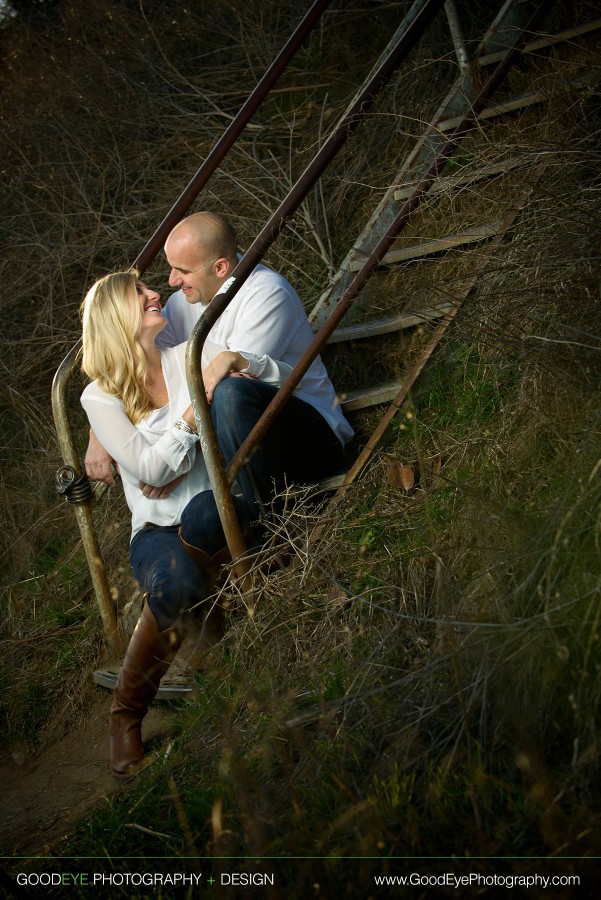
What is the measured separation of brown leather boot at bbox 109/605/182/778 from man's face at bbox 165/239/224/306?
4.51 ft

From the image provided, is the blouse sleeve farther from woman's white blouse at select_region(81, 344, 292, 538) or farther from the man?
the man

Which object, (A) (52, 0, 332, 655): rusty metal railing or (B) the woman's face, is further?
(A) (52, 0, 332, 655): rusty metal railing

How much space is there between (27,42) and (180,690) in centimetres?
561

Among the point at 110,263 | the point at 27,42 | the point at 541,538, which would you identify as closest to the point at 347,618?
the point at 541,538

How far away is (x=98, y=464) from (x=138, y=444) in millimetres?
361

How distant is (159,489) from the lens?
334 centimetres

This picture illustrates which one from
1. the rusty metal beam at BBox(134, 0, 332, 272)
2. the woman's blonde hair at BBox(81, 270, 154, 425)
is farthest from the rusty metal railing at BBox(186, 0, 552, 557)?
the rusty metal beam at BBox(134, 0, 332, 272)

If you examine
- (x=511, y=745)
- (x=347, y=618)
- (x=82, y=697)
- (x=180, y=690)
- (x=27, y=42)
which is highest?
(x=27, y=42)

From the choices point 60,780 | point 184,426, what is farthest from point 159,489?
point 60,780

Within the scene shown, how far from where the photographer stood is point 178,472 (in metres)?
3.24

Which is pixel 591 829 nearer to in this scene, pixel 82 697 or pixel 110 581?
pixel 82 697

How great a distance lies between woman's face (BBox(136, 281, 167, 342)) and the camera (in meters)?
3.38

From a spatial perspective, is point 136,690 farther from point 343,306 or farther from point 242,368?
point 343,306

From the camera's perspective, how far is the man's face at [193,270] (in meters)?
3.72
